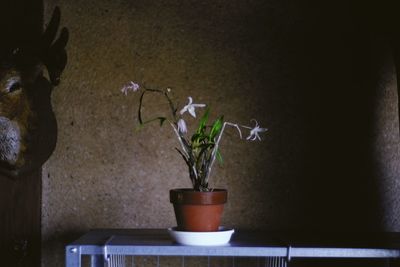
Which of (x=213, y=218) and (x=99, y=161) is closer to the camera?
(x=213, y=218)

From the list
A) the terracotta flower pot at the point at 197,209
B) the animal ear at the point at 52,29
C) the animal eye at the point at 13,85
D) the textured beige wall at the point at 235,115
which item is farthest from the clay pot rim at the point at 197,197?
the animal ear at the point at 52,29

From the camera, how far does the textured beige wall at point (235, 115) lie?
83.0 inches

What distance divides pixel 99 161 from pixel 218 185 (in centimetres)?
46

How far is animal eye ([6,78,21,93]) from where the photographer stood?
68.9 inches

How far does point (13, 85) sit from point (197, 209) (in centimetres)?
70

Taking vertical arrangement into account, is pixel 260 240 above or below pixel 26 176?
below

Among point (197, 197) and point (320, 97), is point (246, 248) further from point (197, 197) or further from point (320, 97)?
point (320, 97)

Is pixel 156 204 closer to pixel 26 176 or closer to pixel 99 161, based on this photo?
pixel 99 161

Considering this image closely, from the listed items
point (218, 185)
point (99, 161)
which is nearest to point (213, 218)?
point (218, 185)

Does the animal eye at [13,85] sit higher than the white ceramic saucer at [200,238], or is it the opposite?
the animal eye at [13,85]

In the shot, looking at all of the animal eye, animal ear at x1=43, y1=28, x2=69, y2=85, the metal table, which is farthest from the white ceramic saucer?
animal ear at x1=43, y1=28, x2=69, y2=85

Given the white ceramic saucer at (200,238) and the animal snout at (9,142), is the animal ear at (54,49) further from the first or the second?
the white ceramic saucer at (200,238)

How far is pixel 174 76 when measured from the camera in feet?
7.00

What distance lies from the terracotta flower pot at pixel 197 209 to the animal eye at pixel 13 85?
61 cm
